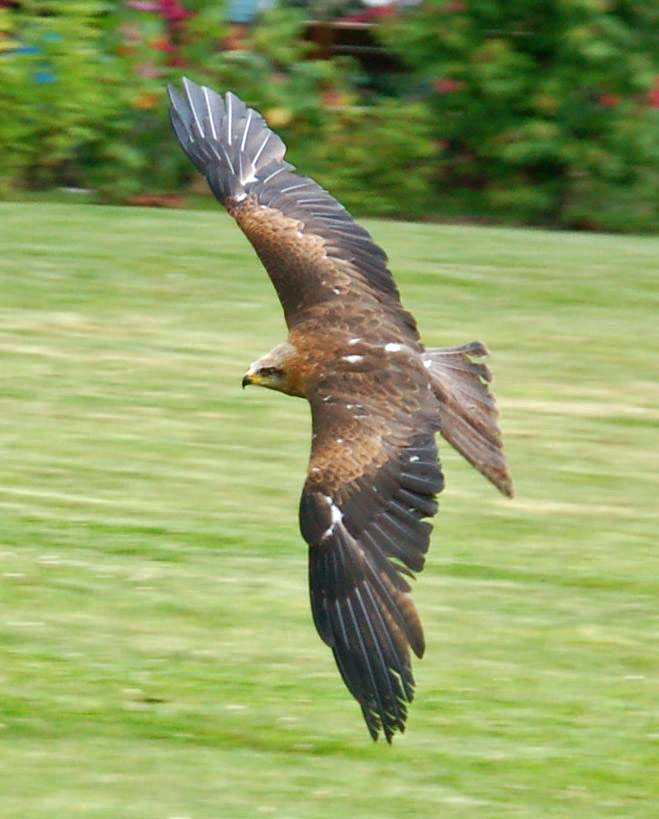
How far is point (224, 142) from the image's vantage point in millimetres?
7641

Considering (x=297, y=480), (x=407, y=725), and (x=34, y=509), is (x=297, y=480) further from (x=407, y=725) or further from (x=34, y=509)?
(x=407, y=725)

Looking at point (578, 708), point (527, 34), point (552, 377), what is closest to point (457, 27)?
point (527, 34)

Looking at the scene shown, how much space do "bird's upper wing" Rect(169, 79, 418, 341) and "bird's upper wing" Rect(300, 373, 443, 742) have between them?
0.90 meters

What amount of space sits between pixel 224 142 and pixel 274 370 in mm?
1436

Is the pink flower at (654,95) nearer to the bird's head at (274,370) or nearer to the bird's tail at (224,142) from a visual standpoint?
the bird's tail at (224,142)

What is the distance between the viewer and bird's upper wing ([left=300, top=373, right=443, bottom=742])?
511cm

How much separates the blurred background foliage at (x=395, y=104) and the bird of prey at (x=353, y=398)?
488 cm

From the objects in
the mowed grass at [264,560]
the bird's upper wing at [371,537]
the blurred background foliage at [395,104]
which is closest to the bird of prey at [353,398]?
the bird's upper wing at [371,537]

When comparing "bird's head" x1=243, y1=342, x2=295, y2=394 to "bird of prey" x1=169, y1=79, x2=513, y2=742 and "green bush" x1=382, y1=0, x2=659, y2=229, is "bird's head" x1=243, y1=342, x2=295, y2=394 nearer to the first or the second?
"bird of prey" x1=169, y1=79, x2=513, y2=742

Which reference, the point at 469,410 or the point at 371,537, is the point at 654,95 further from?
the point at 371,537

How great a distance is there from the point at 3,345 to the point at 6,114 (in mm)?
3256

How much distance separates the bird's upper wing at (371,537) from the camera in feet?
16.8

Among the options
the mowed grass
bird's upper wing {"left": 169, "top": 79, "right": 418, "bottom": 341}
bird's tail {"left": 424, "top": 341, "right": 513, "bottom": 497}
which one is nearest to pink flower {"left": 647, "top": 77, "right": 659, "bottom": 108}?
the mowed grass

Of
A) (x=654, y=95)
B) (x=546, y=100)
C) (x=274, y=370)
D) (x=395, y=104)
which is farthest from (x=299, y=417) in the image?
(x=395, y=104)
